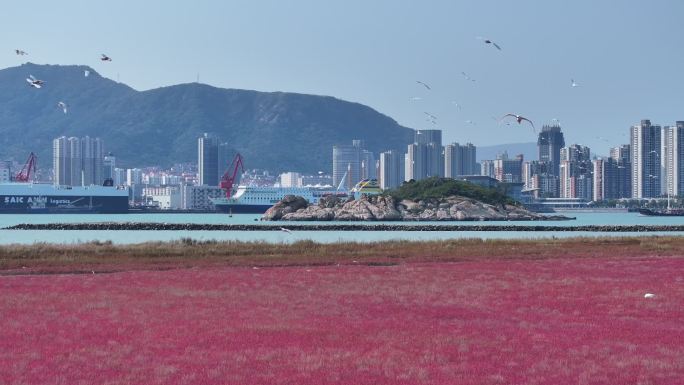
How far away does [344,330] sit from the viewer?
1841cm

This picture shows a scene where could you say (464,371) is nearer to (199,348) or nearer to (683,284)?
(199,348)

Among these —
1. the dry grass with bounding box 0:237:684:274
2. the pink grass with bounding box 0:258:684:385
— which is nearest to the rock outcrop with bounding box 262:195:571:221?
the dry grass with bounding box 0:237:684:274

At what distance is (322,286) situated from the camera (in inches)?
1104

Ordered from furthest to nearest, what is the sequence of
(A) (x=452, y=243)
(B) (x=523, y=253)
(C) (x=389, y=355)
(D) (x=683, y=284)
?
(A) (x=452, y=243) → (B) (x=523, y=253) → (D) (x=683, y=284) → (C) (x=389, y=355)

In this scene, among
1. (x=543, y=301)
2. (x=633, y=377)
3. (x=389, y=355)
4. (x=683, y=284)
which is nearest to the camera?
(x=633, y=377)

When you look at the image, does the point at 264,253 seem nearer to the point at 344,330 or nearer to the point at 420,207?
the point at 344,330

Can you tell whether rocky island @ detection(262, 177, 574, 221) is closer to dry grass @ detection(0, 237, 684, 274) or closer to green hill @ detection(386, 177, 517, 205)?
green hill @ detection(386, 177, 517, 205)

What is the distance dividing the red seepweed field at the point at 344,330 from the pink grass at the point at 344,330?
0.13ft

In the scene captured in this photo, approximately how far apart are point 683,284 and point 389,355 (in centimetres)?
1499

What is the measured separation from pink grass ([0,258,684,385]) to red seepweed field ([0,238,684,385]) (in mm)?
40

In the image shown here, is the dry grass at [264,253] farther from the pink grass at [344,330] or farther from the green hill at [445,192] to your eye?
the green hill at [445,192]

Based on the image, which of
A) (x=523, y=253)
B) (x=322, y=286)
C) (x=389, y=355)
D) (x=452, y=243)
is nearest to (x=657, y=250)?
(x=523, y=253)

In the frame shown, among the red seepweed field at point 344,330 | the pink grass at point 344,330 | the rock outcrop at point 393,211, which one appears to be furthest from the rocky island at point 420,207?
the pink grass at point 344,330

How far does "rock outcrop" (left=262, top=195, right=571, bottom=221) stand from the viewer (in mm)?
151875
